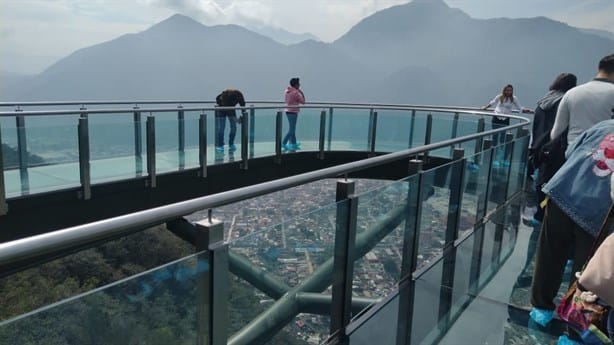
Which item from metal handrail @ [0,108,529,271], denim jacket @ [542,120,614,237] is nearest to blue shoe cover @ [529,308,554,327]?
denim jacket @ [542,120,614,237]

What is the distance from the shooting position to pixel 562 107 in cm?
366

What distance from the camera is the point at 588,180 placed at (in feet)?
8.56

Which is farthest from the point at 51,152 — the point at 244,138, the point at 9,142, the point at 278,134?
the point at 278,134

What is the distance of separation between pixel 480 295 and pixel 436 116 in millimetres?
7863

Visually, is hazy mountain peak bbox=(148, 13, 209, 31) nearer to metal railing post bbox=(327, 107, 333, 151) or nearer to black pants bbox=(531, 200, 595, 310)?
metal railing post bbox=(327, 107, 333, 151)

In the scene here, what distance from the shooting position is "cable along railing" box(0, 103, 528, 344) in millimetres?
1375

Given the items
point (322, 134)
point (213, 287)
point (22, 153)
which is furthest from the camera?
point (322, 134)

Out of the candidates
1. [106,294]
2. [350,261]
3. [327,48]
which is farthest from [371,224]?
[327,48]

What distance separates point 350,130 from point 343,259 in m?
8.87

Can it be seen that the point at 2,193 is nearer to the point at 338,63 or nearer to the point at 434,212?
the point at 434,212

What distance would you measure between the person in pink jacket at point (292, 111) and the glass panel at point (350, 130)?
3.05 feet

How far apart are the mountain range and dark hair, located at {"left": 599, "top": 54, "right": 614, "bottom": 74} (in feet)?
319

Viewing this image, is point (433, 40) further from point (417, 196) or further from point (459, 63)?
point (417, 196)

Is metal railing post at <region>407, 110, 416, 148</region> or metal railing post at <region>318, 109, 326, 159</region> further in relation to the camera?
metal railing post at <region>407, 110, 416, 148</region>
